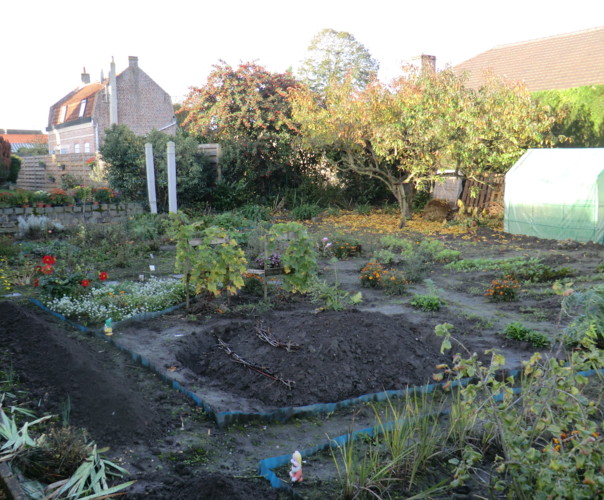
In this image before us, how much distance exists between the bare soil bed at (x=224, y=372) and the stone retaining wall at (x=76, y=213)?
648 centimetres

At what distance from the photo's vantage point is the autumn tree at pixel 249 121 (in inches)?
671

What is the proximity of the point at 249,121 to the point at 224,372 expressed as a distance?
13910mm

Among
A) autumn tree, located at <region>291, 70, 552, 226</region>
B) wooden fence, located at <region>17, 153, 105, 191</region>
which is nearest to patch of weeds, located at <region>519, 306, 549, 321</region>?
autumn tree, located at <region>291, 70, 552, 226</region>

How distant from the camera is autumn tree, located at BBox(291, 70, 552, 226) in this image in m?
13.3

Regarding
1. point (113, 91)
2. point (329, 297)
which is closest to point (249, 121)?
point (329, 297)

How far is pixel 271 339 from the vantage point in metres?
5.09

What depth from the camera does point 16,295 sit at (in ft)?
23.5

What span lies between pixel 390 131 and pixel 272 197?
5330mm

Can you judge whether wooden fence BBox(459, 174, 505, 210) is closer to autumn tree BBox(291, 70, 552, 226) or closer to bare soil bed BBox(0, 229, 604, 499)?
autumn tree BBox(291, 70, 552, 226)

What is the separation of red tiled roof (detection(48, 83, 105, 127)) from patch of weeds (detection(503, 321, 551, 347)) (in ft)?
112

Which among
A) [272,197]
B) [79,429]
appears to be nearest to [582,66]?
[272,197]

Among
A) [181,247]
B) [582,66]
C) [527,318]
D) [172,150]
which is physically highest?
[582,66]

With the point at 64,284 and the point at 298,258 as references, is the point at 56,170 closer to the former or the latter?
the point at 64,284

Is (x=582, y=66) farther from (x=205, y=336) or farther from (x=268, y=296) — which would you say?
(x=205, y=336)
